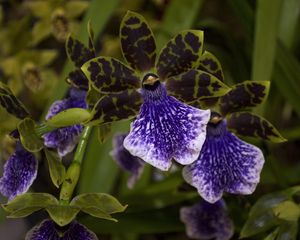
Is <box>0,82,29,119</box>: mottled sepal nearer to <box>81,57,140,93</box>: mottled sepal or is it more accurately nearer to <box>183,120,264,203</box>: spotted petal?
<box>81,57,140,93</box>: mottled sepal

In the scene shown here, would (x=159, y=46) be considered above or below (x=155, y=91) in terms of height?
below

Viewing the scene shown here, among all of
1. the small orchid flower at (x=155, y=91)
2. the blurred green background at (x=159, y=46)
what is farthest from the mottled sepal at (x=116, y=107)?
the blurred green background at (x=159, y=46)

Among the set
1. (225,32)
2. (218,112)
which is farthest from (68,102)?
(225,32)

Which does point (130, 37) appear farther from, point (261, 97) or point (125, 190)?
point (125, 190)

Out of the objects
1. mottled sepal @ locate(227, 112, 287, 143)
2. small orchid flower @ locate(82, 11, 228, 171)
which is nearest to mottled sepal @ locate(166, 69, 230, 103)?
small orchid flower @ locate(82, 11, 228, 171)

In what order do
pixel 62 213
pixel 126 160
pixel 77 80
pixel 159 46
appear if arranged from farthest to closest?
pixel 159 46, pixel 126 160, pixel 77 80, pixel 62 213

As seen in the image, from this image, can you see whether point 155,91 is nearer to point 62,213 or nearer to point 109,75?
Result: point 109,75

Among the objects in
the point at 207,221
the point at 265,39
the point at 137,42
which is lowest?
the point at 207,221

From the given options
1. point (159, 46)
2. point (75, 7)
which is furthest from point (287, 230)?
point (75, 7)
